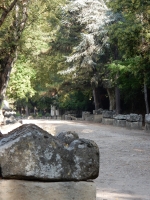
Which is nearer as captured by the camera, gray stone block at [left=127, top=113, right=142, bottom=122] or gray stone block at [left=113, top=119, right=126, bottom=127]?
gray stone block at [left=127, top=113, right=142, bottom=122]

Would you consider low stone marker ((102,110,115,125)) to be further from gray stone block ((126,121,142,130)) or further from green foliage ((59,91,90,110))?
green foliage ((59,91,90,110))

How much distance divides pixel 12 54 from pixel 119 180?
378 inches

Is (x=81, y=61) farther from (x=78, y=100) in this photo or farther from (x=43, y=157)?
(x=43, y=157)

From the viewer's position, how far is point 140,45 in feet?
56.5

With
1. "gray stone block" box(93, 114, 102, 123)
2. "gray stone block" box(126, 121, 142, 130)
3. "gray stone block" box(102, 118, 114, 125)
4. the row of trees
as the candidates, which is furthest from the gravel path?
"gray stone block" box(93, 114, 102, 123)

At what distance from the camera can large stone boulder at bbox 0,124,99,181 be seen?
3.30 meters

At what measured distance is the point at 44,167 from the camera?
3.37 meters

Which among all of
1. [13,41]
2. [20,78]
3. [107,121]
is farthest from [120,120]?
[13,41]

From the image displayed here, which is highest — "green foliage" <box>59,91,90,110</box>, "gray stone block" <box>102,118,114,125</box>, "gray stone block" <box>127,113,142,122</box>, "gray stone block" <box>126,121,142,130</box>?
"green foliage" <box>59,91,90,110</box>

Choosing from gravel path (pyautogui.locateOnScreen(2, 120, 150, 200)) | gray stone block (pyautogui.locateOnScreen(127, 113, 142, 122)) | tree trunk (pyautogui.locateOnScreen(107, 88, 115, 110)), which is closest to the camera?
gravel path (pyautogui.locateOnScreen(2, 120, 150, 200))

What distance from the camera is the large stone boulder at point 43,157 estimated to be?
10.8ft

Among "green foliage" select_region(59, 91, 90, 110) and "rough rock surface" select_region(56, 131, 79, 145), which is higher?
"green foliage" select_region(59, 91, 90, 110)

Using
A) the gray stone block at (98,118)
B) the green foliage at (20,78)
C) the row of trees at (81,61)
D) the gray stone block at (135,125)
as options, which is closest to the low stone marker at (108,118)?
the row of trees at (81,61)

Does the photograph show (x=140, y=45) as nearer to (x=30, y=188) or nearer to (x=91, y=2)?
(x=30, y=188)
